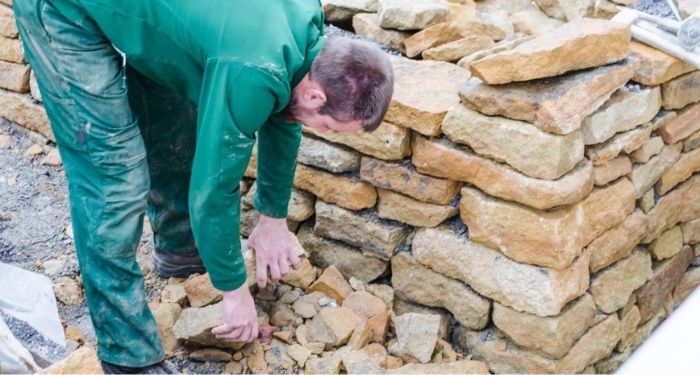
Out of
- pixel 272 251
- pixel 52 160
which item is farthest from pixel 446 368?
pixel 52 160

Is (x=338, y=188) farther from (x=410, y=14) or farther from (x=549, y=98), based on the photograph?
(x=549, y=98)

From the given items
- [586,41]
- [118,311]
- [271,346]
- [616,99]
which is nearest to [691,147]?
[616,99]

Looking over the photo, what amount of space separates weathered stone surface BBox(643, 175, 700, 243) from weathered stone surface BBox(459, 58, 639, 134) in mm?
865

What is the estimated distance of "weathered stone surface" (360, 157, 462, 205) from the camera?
11.4 feet

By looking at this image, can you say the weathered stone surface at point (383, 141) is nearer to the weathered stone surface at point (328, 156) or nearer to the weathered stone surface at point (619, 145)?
the weathered stone surface at point (328, 156)

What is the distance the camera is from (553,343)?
11.4 feet

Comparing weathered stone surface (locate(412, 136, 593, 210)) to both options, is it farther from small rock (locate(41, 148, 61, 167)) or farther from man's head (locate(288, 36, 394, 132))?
small rock (locate(41, 148, 61, 167))

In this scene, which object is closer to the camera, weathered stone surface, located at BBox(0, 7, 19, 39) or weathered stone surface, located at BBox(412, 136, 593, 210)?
weathered stone surface, located at BBox(412, 136, 593, 210)

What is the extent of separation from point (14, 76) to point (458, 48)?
2271 millimetres

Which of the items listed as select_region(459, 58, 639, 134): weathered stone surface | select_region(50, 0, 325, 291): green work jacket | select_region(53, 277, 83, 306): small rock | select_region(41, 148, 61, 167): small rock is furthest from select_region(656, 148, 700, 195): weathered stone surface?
select_region(41, 148, 61, 167): small rock

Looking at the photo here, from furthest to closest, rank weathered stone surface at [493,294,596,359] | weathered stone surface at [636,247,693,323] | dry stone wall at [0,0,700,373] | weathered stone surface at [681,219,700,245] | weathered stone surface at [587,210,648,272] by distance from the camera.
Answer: weathered stone surface at [681,219,700,245]
weathered stone surface at [636,247,693,323]
weathered stone surface at [587,210,648,272]
weathered stone surface at [493,294,596,359]
dry stone wall at [0,0,700,373]

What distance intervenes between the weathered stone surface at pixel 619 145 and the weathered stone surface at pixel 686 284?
107 centimetres

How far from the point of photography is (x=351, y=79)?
8.47 ft

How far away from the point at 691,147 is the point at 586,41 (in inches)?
45.2
